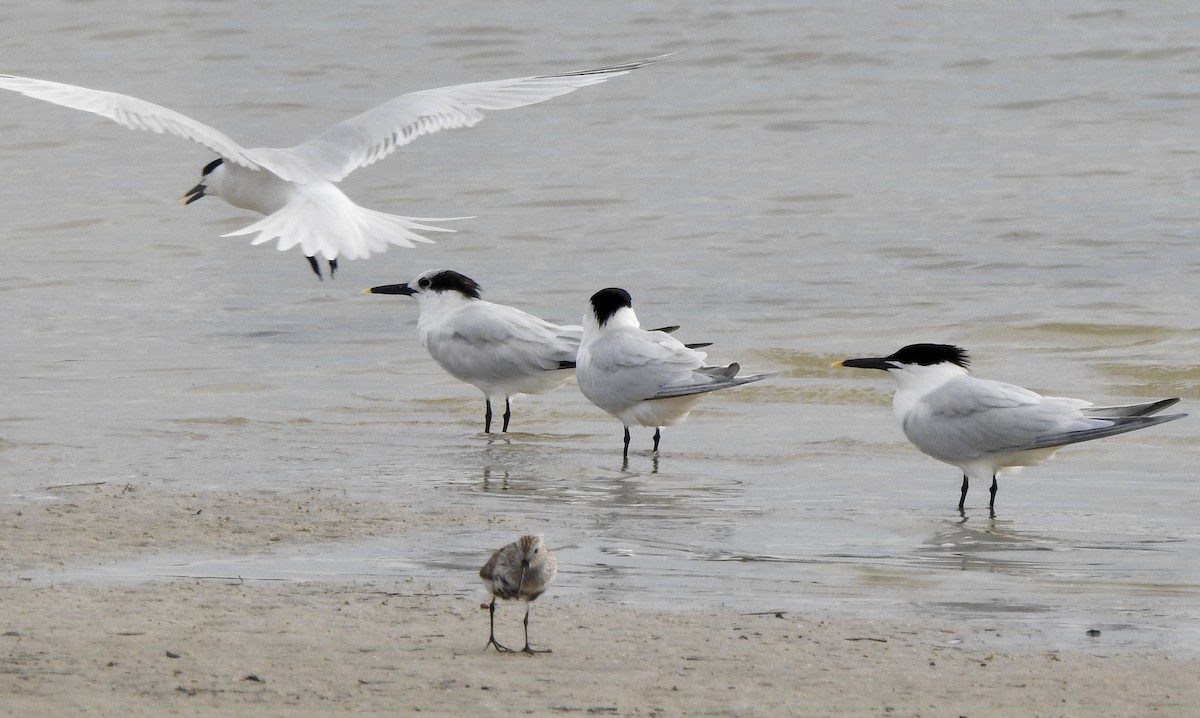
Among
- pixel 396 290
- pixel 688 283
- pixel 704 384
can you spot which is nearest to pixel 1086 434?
pixel 704 384

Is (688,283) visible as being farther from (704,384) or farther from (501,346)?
(704,384)

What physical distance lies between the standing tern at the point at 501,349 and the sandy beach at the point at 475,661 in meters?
3.75

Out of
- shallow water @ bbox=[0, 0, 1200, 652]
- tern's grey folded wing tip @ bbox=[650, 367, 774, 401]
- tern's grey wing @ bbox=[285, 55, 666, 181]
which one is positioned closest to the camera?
shallow water @ bbox=[0, 0, 1200, 652]

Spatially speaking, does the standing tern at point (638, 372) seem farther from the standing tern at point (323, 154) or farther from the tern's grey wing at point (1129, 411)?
the tern's grey wing at point (1129, 411)

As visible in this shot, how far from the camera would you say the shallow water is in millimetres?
6219

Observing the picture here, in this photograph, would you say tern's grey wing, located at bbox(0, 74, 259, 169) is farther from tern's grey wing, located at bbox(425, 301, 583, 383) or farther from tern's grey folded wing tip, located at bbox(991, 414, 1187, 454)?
tern's grey folded wing tip, located at bbox(991, 414, 1187, 454)

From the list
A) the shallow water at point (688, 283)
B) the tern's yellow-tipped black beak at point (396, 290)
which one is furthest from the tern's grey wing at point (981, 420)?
the tern's yellow-tipped black beak at point (396, 290)

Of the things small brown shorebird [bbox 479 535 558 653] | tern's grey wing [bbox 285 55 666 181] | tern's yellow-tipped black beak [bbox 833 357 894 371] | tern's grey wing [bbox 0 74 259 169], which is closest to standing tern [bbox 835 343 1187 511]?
tern's yellow-tipped black beak [bbox 833 357 894 371]

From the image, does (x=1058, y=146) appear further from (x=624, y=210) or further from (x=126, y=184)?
(x=126, y=184)

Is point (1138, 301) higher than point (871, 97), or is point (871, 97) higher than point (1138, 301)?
point (871, 97)

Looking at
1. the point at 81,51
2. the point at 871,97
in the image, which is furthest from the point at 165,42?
the point at 871,97

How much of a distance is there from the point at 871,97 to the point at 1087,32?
4.68 m

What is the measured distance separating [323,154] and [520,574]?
600cm

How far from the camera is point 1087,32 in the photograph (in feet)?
81.8
